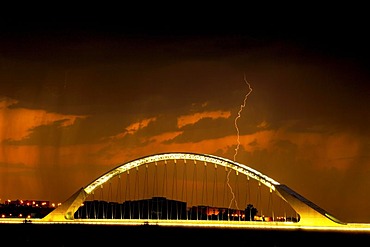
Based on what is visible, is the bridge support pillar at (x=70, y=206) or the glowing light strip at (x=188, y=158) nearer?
the glowing light strip at (x=188, y=158)

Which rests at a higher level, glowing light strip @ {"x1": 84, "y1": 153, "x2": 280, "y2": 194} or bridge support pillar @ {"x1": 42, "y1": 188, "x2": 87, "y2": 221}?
glowing light strip @ {"x1": 84, "y1": 153, "x2": 280, "y2": 194}

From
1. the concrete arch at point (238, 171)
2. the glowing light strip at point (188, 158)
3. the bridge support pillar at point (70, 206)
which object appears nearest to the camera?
the concrete arch at point (238, 171)

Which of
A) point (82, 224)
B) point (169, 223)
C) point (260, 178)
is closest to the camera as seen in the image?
point (260, 178)

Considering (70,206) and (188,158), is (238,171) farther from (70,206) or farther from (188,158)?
(70,206)

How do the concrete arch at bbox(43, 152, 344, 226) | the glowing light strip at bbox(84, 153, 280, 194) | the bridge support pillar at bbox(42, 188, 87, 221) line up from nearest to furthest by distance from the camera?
1. the concrete arch at bbox(43, 152, 344, 226)
2. the glowing light strip at bbox(84, 153, 280, 194)
3. the bridge support pillar at bbox(42, 188, 87, 221)

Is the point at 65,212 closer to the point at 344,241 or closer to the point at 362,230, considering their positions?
the point at 362,230

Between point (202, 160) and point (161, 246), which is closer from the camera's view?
point (161, 246)

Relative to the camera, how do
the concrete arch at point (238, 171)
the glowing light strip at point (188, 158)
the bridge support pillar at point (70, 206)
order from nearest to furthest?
the concrete arch at point (238, 171) < the glowing light strip at point (188, 158) < the bridge support pillar at point (70, 206)

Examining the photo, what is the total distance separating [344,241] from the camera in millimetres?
61781

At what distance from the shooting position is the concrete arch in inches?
3184

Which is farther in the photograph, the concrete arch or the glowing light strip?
the glowing light strip

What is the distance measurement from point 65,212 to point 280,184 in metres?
30.8

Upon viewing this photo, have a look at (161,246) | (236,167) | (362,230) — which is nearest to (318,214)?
(362,230)

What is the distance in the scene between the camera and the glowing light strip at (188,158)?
8562cm
